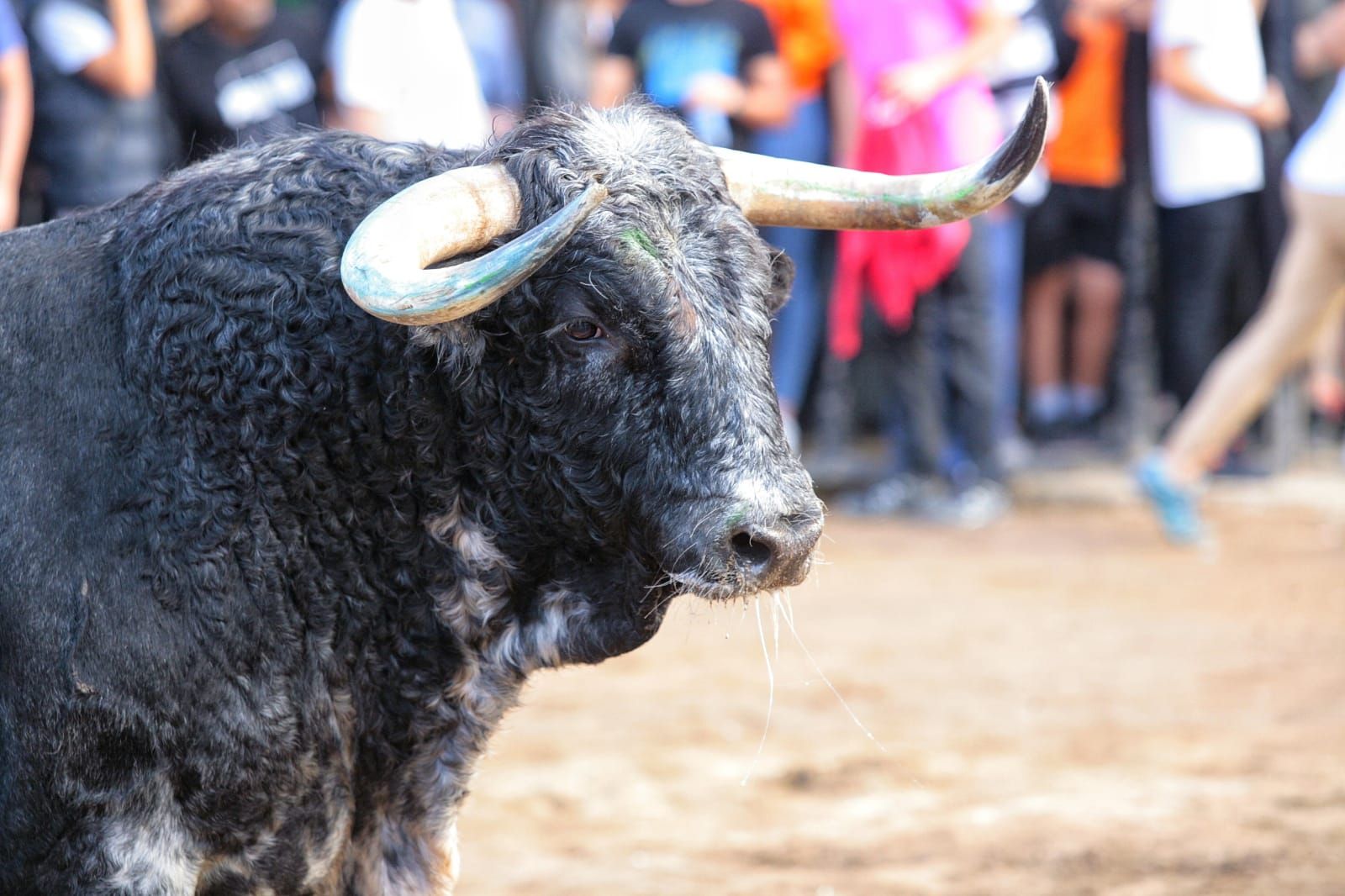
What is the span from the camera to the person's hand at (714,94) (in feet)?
27.6

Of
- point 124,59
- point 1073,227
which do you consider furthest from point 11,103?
point 1073,227

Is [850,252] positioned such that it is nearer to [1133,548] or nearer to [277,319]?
[1133,548]

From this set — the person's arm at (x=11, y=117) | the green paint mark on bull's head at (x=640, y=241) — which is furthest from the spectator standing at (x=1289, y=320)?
the person's arm at (x=11, y=117)

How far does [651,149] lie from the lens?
131 inches


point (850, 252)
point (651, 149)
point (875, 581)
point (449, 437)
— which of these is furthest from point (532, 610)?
point (850, 252)

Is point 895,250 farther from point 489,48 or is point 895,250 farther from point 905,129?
point 489,48

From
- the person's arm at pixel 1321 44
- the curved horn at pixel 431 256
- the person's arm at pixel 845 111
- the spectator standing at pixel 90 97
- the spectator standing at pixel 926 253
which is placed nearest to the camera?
the curved horn at pixel 431 256

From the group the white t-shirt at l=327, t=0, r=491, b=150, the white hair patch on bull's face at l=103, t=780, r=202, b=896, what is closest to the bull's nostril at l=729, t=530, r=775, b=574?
the white hair patch on bull's face at l=103, t=780, r=202, b=896

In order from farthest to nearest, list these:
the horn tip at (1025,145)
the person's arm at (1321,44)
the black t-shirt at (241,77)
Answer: the person's arm at (1321,44) → the black t-shirt at (241,77) → the horn tip at (1025,145)

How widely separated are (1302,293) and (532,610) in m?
4.96

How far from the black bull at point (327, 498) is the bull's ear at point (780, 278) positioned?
25cm

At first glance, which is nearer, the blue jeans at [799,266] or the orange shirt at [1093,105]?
the blue jeans at [799,266]

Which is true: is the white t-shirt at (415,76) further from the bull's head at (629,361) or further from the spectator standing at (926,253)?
the bull's head at (629,361)

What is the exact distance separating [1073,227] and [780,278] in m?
6.39
